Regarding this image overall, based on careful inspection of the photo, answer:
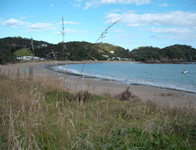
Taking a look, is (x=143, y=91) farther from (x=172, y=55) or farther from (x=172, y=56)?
(x=172, y=56)

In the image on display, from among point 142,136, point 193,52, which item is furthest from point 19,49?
point 193,52

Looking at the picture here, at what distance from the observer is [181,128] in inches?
154

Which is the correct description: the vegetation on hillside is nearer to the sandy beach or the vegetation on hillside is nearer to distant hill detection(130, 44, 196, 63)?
distant hill detection(130, 44, 196, 63)

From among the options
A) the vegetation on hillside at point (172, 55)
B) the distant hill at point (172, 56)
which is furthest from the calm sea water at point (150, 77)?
the vegetation on hillside at point (172, 55)

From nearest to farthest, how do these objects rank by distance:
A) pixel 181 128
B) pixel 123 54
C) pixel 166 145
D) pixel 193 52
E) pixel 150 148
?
pixel 150 148 → pixel 166 145 → pixel 181 128 → pixel 193 52 → pixel 123 54

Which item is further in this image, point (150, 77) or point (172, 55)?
point (172, 55)

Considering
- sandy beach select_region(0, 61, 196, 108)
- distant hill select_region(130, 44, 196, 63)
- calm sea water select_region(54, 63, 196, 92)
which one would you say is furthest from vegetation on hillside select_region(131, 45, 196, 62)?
sandy beach select_region(0, 61, 196, 108)

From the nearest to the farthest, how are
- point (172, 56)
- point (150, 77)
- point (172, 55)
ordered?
point (150, 77) → point (172, 55) → point (172, 56)

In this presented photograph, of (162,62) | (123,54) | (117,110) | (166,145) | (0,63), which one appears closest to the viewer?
(166,145)

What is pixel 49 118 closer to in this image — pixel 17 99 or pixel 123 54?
pixel 17 99

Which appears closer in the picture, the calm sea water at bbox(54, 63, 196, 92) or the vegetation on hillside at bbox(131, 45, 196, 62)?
the calm sea water at bbox(54, 63, 196, 92)

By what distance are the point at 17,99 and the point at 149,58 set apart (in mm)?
122540

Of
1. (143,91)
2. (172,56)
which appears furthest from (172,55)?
(143,91)

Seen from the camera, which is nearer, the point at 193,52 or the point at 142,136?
the point at 142,136
